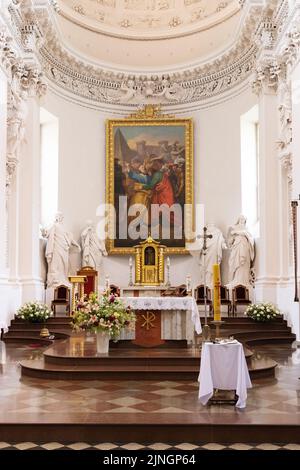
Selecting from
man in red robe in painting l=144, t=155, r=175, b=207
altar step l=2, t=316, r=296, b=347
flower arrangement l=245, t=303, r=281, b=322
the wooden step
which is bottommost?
the wooden step

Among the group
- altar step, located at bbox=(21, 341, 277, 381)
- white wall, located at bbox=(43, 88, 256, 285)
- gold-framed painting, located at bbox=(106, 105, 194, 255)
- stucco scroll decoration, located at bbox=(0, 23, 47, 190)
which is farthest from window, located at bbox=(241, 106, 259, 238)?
altar step, located at bbox=(21, 341, 277, 381)

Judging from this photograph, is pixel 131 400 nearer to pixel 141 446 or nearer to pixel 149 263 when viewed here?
pixel 141 446

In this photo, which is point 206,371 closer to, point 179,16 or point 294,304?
point 294,304

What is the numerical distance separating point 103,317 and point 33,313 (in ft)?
17.4

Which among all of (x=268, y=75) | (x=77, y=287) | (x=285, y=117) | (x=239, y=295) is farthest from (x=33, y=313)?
(x=268, y=75)

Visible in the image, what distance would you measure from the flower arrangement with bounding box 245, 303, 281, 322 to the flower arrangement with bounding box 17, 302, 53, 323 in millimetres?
4849

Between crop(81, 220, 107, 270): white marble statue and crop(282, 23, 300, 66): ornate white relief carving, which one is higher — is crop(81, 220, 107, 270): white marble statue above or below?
below

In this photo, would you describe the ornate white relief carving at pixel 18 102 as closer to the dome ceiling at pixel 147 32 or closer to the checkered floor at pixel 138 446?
the dome ceiling at pixel 147 32

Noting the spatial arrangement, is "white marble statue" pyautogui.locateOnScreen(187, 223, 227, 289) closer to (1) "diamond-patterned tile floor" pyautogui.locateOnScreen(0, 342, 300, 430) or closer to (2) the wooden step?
(1) "diamond-patterned tile floor" pyautogui.locateOnScreen(0, 342, 300, 430)

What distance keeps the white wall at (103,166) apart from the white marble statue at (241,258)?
4.90 ft

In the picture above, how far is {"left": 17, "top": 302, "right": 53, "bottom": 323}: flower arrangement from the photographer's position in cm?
1366

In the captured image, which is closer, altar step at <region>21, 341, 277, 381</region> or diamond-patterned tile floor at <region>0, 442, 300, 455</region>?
diamond-patterned tile floor at <region>0, 442, 300, 455</region>

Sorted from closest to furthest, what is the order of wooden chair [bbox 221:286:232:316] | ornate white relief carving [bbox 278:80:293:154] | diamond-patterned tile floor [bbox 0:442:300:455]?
diamond-patterned tile floor [bbox 0:442:300:455], ornate white relief carving [bbox 278:80:293:154], wooden chair [bbox 221:286:232:316]

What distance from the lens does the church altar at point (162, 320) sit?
9.97 meters
